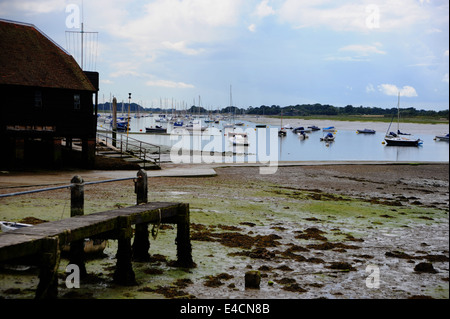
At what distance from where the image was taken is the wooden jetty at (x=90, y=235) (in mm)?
9180

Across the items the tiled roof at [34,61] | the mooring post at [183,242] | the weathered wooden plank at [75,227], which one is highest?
the tiled roof at [34,61]

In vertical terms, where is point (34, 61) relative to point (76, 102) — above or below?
above

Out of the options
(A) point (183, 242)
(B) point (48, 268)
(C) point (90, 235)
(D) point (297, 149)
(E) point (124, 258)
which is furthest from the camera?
(D) point (297, 149)

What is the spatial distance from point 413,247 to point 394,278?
163 inches

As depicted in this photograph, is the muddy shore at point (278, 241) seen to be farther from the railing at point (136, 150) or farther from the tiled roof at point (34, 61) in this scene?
the railing at point (136, 150)

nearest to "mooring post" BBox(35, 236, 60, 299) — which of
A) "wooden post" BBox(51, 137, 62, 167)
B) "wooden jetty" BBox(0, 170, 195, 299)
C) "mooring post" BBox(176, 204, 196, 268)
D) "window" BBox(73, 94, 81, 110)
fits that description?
"wooden jetty" BBox(0, 170, 195, 299)

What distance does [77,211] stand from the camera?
12453 mm

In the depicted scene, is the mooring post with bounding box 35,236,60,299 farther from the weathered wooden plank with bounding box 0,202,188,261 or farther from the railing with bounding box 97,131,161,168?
the railing with bounding box 97,131,161,168

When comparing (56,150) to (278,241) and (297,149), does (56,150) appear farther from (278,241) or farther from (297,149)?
(297,149)

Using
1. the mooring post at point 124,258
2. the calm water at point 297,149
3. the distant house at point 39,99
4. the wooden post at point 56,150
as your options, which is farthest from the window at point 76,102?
the mooring post at point 124,258

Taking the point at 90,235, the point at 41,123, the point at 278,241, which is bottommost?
the point at 278,241

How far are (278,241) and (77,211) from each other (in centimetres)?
725

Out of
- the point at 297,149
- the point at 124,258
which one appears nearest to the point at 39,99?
the point at 124,258

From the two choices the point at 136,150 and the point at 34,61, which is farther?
the point at 136,150
